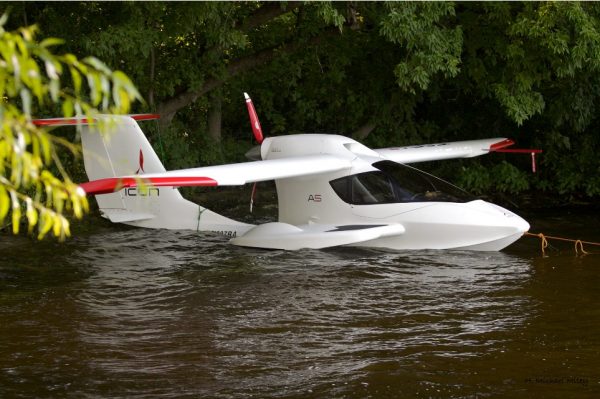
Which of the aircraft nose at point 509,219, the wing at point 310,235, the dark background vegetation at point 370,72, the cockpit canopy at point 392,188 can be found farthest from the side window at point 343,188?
the dark background vegetation at point 370,72

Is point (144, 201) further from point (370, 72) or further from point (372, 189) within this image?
point (370, 72)

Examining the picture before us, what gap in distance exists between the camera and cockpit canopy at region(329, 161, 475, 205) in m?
13.0

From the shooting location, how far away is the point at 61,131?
17812 millimetres

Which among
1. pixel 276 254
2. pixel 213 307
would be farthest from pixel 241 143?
pixel 213 307

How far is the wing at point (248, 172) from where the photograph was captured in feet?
38.0

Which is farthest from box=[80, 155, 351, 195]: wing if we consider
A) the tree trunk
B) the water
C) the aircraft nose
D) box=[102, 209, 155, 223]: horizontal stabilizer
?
the tree trunk

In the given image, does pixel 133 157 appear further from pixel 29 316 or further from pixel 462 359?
pixel 462 359

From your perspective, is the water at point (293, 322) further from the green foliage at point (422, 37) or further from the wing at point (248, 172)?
the green foliage at point (422, 37)

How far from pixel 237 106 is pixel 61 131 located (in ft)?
16.1

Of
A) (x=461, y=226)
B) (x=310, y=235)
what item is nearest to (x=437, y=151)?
(x=461, y=226)

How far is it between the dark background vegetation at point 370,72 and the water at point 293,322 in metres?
3.95

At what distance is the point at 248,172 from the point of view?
1247 centimetres

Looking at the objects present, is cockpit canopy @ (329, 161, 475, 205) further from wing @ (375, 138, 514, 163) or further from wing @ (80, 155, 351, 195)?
wing @ (375, 138, 514, 163)

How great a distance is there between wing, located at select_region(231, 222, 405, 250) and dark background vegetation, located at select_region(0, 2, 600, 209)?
11.6ft
